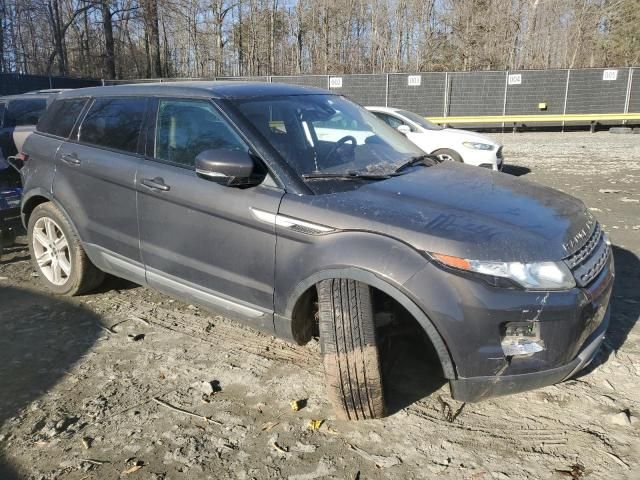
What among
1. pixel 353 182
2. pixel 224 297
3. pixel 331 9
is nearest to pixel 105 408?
pixel 224 297

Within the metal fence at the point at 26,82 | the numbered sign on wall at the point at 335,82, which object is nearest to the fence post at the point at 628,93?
the numbered sign on wall at the point at 335,82

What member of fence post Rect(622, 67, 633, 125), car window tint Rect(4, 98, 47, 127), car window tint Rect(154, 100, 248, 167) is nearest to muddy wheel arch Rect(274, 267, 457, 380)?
car window tint Rect(154, 100, 248, 167)

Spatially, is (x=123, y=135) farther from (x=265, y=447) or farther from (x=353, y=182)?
(x=265, y=447)

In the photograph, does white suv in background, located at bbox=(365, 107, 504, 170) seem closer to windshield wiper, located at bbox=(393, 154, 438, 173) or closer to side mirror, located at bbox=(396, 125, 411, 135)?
side mirror, located at bbox=(396, 125, 411, 135)

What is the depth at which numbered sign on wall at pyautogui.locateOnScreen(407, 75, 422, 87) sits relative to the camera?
2062 centimetres

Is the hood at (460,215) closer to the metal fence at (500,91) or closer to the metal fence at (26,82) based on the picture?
the metal fence at (500,91)

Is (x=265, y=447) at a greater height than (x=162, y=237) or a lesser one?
lesser

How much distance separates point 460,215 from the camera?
2.76 m

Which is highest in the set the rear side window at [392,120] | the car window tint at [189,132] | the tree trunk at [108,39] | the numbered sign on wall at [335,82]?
Result: the tree trunk at [108,39]

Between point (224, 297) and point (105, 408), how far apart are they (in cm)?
92

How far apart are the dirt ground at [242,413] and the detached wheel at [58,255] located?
0.79 feet

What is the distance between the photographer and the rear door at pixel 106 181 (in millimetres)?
3803

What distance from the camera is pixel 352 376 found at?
9.05 ft

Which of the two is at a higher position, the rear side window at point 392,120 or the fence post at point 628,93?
the fence post at point 628,93
